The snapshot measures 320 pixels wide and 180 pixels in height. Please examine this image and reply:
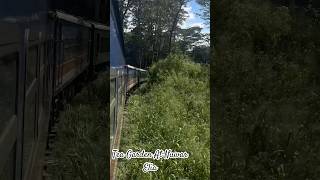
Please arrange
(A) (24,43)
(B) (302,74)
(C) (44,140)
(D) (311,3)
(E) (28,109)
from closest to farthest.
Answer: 1. (A) (24,43)
2. (E) (28,109)
3. (C) (44,140)
4. (B) (302,74)
5. (D) (311,3)

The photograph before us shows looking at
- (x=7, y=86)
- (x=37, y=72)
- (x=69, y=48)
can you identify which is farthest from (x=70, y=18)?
(x=7, y=86)

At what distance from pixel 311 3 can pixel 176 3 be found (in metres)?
4.33

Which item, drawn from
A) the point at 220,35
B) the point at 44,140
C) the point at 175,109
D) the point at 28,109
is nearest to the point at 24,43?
the point at 28,109

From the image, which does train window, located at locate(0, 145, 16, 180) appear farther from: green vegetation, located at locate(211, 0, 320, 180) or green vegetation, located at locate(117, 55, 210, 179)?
green vegetation, located at locate(211, 0, 320, 180)

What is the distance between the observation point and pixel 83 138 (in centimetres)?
365

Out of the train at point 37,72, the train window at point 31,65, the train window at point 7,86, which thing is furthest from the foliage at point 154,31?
the train window at point 7,86

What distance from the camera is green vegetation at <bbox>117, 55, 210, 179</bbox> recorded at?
3420 mm

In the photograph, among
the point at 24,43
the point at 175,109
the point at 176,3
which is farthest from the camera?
the point at 175,109

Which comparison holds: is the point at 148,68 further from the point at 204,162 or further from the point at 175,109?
the point at 204,162

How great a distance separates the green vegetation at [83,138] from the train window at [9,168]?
1.54m

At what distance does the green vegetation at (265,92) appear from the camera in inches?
201

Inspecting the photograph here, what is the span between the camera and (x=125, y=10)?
3.37m

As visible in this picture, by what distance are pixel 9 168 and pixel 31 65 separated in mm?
726

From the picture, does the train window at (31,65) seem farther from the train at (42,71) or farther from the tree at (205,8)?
the tree at (205,8)
